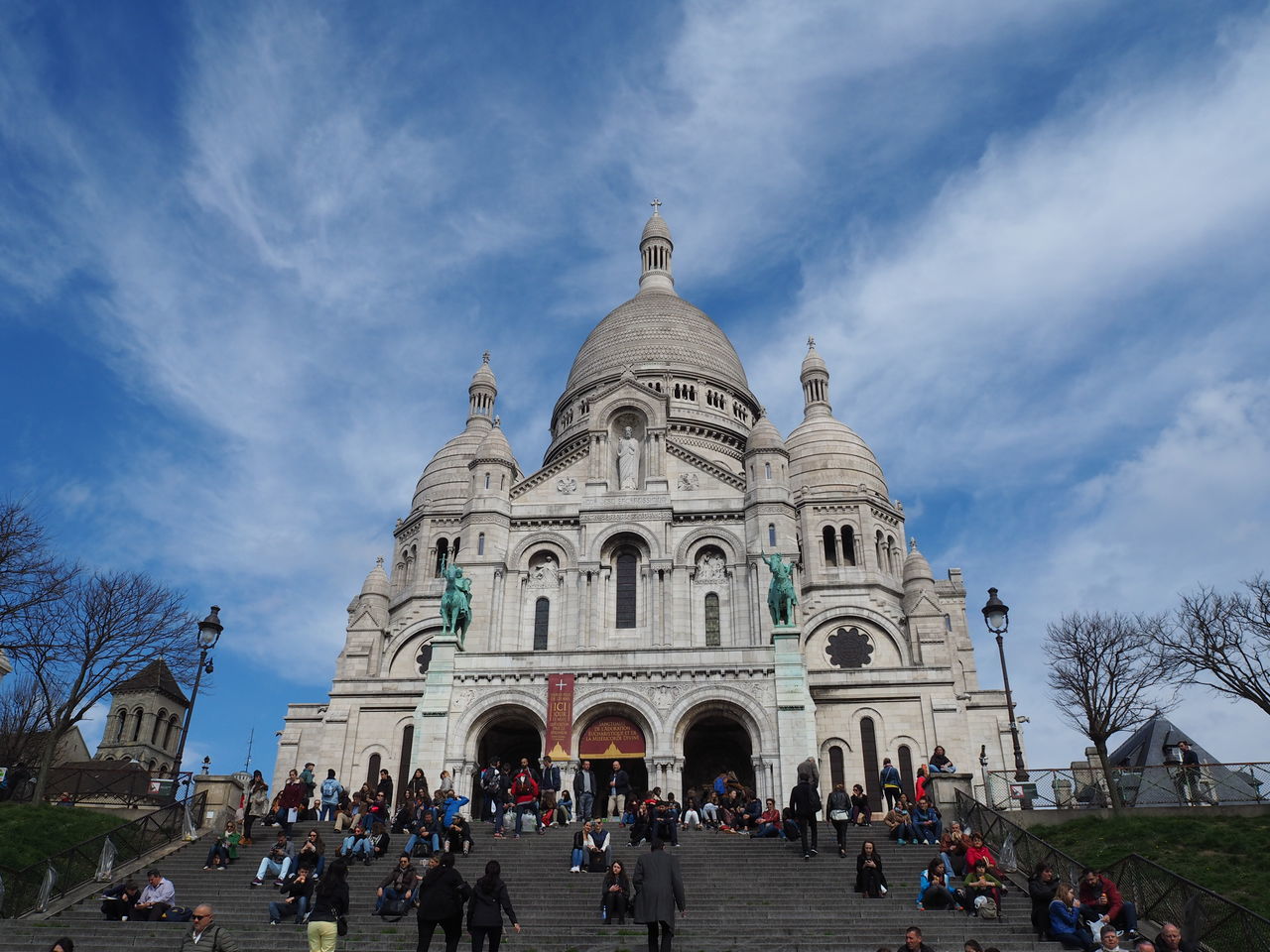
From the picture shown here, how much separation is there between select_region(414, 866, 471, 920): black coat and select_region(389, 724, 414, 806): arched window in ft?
88.7

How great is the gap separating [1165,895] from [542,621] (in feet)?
84.8

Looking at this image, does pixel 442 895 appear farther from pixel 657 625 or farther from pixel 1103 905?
pixel 657 625

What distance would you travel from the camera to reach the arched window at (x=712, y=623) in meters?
39.1

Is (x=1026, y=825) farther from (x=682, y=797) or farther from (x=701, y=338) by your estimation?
(x=701, y=338)

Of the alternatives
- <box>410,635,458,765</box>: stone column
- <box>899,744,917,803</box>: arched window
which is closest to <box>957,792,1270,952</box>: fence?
<box>899,744,917,803</box>: arched window

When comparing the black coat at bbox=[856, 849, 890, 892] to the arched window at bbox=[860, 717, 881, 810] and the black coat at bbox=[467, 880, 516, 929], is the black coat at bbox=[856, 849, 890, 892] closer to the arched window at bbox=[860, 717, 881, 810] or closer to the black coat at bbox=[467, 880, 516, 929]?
the black coat at bbox=[467, 880, 516, 929]

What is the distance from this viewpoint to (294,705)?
4656cm

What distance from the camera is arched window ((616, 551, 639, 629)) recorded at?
131ft

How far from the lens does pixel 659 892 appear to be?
543 inches

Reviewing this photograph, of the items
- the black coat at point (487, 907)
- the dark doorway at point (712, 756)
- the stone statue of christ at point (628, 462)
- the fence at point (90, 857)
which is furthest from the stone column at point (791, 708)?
the black coat at point (487, 907)

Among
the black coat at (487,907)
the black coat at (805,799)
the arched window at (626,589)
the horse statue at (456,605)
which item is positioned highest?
the arched window at (626,589)

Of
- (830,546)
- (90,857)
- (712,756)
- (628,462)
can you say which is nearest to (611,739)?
(712,756)

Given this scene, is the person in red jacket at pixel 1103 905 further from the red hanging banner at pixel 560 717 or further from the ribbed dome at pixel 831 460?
the ribbed dome at pixel 831 460

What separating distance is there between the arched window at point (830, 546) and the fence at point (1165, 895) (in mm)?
25979
